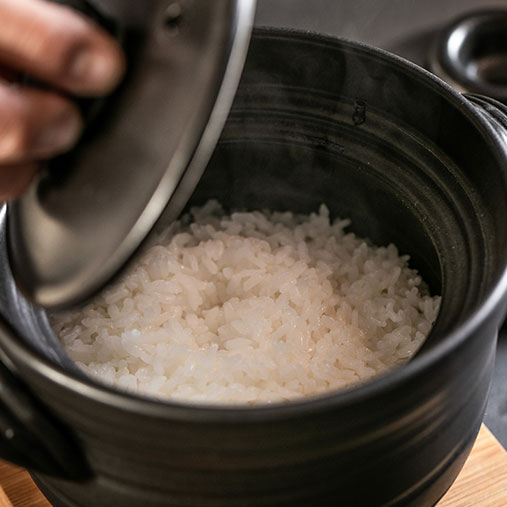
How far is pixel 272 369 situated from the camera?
1.62 m

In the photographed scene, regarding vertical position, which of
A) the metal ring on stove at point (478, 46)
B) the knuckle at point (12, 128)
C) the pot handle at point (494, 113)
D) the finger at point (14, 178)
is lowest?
the finger at point (14, 178)

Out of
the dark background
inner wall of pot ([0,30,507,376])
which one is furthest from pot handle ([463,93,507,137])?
the dark background

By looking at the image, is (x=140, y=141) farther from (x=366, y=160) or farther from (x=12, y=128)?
(x=366, y=160)

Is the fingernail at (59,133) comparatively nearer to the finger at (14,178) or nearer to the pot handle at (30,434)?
the finger at (14,178)

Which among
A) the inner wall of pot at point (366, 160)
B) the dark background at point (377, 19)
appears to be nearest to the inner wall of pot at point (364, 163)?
the inner wall of pot at point (366, 160)

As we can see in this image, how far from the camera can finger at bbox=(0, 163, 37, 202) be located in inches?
43.8

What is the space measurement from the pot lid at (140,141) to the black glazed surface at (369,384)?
0.18m

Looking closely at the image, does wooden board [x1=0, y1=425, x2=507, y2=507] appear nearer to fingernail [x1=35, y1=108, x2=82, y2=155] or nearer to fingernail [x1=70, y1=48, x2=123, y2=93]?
fingernail [x1=35, y1=108, x2=82, y2=155]

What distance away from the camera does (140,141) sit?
1018 mm

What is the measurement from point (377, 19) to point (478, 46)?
0.52 m

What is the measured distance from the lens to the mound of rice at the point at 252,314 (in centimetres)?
162

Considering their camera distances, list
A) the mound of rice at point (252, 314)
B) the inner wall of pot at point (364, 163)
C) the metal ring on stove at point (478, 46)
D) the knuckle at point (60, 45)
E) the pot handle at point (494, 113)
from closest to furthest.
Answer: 1. the knuckle at point (60, 45)
2. the inner wall of pot at point (364, 163)
3. the pot handle at point (494, 113)
4. the mound of rice at point (252, 314)
5. the metal ring on stove at point (478, 46)

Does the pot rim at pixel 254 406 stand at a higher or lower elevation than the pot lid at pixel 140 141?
lower

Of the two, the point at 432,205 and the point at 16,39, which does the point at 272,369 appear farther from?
the point at 16,39
